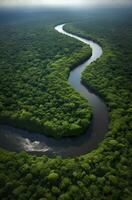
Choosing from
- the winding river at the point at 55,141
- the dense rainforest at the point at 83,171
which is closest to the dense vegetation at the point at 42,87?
the winding river at the point at 55,141

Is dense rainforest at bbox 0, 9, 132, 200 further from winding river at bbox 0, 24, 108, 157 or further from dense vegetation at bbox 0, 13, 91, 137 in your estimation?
dense vegetation at bbox 0, 13, 91, 137

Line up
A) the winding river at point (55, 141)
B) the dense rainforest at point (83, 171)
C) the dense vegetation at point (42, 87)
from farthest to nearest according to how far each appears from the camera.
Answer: the dense vegetation at point (42, 87)
the winding river at point (55, 141)
the dense rainforest at point (83, 171)

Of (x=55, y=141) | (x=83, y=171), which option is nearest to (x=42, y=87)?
(x=55, y=141)

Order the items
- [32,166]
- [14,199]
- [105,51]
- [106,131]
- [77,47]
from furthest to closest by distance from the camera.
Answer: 1. [77,47]
2. [105,51]
3. [106,131]
4. [32,166]
5. [14,199]

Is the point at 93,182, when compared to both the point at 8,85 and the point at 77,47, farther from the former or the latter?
the point at 77,47

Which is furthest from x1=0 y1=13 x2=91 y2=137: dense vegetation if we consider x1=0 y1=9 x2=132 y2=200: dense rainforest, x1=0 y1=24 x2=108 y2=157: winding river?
x1=0 y1=9 x2=132 y2=200: dense rainforest

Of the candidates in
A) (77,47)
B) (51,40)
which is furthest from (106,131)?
(51,40)

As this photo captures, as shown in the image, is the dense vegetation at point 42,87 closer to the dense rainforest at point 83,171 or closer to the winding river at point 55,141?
the winding river at point 55,141

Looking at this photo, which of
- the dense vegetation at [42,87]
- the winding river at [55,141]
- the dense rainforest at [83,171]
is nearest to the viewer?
the dense rainforest at [83,171]

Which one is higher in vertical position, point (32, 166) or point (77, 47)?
point (77, 47)
